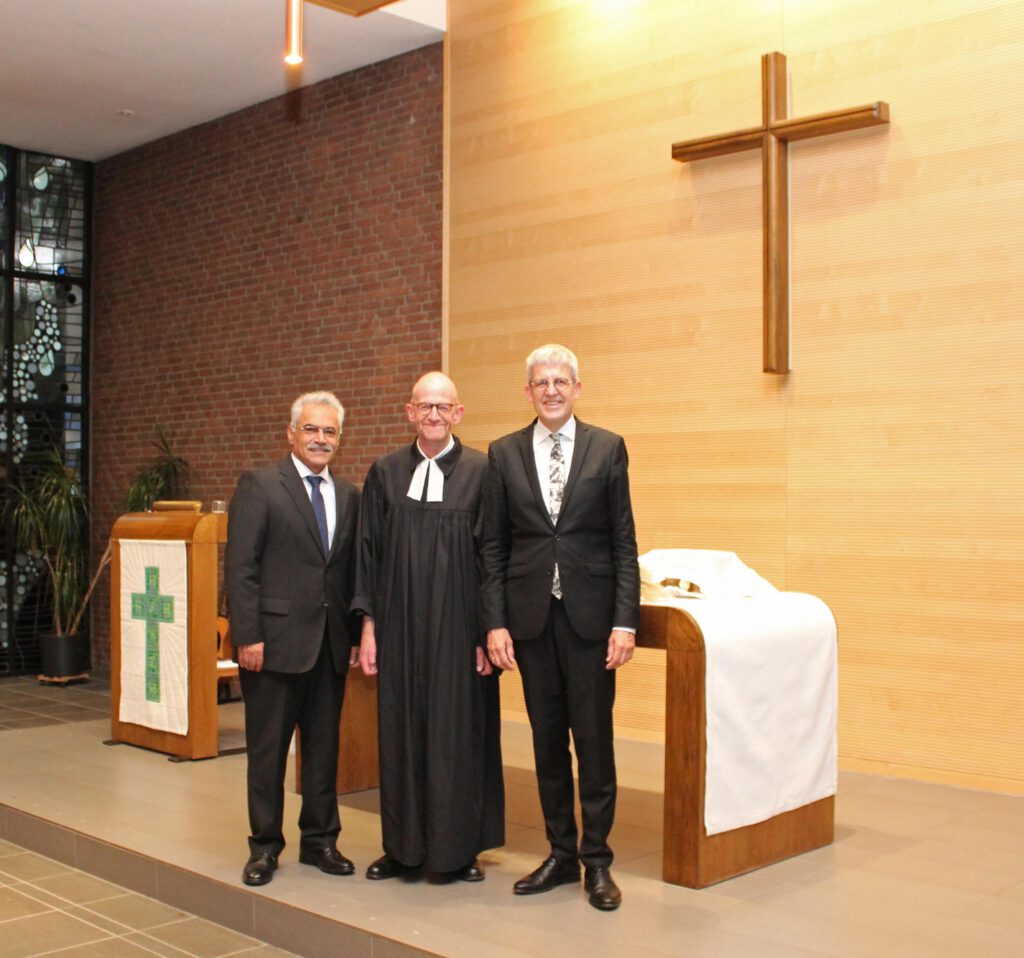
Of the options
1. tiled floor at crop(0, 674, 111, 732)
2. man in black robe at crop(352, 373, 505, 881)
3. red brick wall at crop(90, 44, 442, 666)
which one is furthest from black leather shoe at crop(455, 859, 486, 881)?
red brick wall at crop(90, 44, 442, 666)

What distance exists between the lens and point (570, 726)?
3.93 m

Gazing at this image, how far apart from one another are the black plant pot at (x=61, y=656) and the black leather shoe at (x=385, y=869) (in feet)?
18.3

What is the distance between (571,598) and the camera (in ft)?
12.3

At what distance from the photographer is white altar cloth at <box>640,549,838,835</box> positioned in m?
3.91

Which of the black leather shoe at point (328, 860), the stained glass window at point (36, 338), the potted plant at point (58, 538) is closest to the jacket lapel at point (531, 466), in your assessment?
the black leather shoe at point (328, 860)

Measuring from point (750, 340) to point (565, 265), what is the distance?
1.24 m

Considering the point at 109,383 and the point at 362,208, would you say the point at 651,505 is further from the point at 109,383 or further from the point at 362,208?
the point at 109,383

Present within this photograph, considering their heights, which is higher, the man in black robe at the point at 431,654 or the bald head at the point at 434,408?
the bald head at the point at 434,408

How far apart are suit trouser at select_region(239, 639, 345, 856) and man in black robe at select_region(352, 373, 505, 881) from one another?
20cm

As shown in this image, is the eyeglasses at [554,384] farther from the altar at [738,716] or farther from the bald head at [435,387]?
the altar at [738,716]

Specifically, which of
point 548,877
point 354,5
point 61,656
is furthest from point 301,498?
point 61,656

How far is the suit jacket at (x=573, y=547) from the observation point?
3.77m

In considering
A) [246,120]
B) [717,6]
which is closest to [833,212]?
[717,6]

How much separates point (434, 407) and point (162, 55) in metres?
4.86
